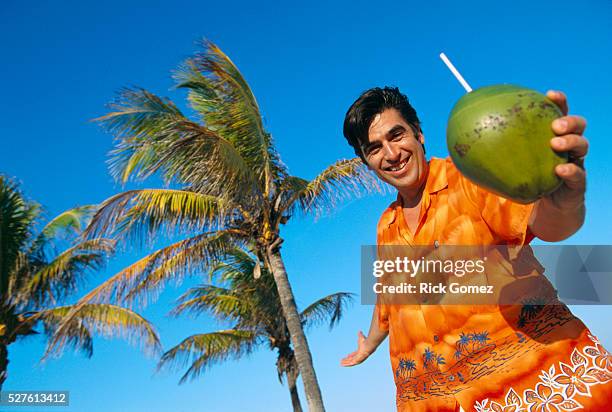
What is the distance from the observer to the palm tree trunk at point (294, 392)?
1561cm

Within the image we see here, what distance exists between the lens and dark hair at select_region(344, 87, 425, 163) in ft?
8.07

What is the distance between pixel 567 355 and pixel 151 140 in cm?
819

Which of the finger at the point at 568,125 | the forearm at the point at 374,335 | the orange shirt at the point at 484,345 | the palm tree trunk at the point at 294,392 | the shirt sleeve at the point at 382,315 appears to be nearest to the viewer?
the finger at the point at 568,125

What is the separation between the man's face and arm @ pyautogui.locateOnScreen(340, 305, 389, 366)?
0.67m

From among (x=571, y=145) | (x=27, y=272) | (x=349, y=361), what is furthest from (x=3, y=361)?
(x=571, y=145)

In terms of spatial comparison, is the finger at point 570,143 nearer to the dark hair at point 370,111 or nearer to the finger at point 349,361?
the dark hair at point 370,111

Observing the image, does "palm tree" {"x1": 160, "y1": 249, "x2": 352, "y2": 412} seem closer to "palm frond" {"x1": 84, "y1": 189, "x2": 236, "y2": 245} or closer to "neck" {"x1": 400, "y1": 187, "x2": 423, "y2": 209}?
"palm frond" {"x1": 84, "y1": 189, "x2": 236, "y2": 245}

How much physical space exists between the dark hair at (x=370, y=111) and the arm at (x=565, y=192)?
0.90m

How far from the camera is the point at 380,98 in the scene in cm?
248

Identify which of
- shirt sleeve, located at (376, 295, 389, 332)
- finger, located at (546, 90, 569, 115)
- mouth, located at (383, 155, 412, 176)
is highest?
mouth, located at (383, 155, 412, 176)

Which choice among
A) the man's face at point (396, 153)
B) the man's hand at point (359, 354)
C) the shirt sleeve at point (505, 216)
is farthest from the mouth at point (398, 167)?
Result: the man's hand at point (359, 354)

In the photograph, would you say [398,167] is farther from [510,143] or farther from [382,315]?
[510,143]

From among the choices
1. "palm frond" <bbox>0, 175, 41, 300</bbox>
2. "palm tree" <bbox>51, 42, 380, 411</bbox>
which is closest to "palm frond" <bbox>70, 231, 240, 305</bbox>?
"palm tree" <bbox>51, 42, 380, 411</bbox>

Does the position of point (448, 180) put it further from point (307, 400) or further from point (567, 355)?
point (307, 400)
